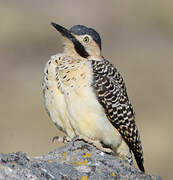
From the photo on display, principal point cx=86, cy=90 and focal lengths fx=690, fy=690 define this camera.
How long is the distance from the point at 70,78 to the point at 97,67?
470 mm

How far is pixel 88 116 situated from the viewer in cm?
814

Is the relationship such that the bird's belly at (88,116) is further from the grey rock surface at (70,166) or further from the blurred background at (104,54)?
the blurred background at (104,54)

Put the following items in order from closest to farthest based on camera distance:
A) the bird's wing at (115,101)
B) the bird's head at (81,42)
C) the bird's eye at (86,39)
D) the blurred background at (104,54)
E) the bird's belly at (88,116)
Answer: the bird's belly at (88,116), the bird's wing at (115,101), the bird's head at (81,42), the bird's eye at (86,39), the blurred background at (104,54)

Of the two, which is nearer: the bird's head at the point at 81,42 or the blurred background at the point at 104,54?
the bird's head at the point at 81,42

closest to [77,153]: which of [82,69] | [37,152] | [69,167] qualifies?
[69,167]

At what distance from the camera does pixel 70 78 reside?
811 cm

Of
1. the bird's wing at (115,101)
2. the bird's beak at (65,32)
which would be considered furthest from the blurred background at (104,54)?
the bird's beak at (65,32)

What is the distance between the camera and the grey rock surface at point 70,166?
5581 millimetres

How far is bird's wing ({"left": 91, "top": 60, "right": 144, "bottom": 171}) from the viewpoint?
8.35 meters

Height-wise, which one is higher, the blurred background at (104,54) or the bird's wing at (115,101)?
the bird's wing at (115,101)

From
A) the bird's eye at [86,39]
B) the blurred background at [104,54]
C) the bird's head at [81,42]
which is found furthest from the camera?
the blurred background at [104,54]

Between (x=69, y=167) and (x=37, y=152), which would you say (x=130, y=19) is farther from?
(x=69, y=167)

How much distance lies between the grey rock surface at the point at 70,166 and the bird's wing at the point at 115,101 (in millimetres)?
701

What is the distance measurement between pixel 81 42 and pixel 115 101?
940mm
